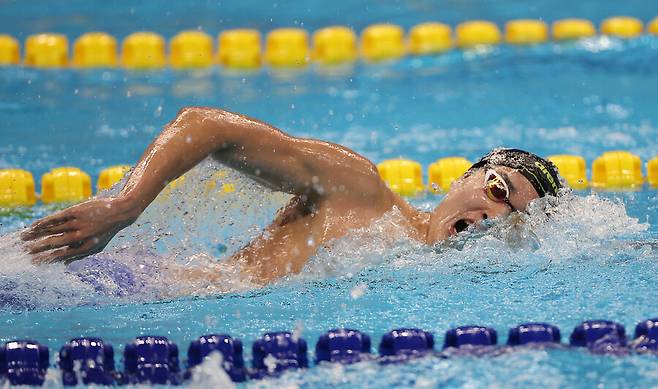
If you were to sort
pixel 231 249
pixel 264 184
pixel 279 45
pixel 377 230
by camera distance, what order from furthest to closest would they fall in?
pixel 279 45
pixel 231 249
pixel 377 230
pixel 264 184

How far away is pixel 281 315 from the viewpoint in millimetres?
2838

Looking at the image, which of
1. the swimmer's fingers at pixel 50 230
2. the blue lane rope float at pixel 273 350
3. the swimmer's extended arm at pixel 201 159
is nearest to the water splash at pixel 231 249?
the swimmer's extended arm at pixel 201 159

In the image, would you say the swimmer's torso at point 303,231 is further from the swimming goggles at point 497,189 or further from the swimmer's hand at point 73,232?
the swimmer's hand at point 73,232

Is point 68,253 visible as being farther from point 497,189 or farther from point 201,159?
point 497,189

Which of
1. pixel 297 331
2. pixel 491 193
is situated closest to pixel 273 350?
pixel 297 331

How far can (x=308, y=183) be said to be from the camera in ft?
9.62

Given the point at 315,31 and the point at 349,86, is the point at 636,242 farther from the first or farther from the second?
the point at 315,31

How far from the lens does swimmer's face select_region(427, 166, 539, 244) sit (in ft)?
9.98

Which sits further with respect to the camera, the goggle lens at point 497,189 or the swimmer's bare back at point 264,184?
the goggle lens at point 497,189

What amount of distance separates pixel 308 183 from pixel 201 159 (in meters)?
0.39

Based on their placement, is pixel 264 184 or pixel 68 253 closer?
pixel 68 253

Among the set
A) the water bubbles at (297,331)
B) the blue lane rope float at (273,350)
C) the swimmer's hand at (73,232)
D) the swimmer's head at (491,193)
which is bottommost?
the blue lane rope float at (273,350)

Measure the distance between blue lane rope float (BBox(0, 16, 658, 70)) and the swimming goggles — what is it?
398cm

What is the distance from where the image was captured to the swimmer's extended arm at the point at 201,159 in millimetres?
2293
